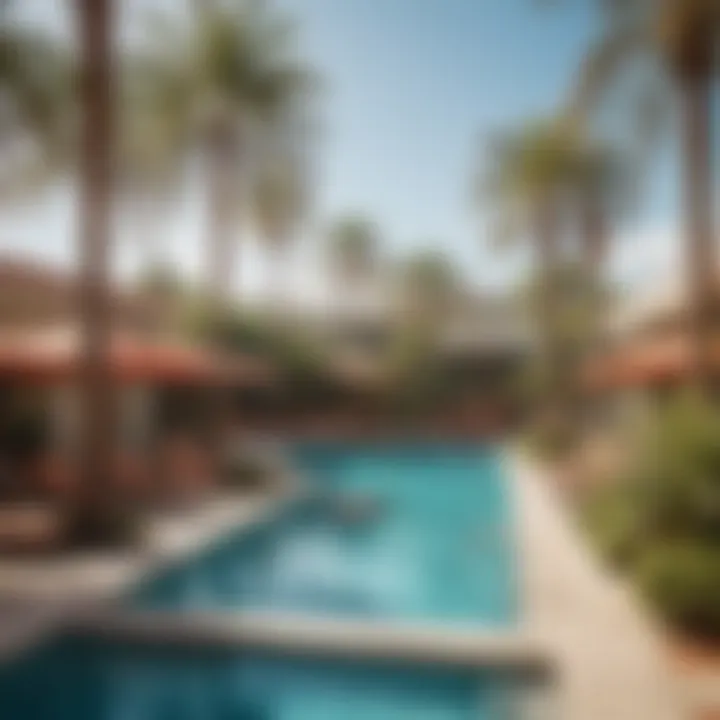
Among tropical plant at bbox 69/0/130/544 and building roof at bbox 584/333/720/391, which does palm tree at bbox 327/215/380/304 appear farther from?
tropical plant at bbox 69/0/130/544

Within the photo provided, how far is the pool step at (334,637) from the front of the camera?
674 cm

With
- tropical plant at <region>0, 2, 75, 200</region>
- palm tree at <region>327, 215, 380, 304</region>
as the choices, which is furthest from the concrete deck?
palm tree at <region>327, 215, 380, 304</region>

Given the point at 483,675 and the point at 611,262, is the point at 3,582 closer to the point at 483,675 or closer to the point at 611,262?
the point at 483,675

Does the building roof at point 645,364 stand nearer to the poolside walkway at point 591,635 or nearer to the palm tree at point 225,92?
the poolside walkway at point 591,635

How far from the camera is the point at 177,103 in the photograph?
1405cm

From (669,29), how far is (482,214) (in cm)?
979

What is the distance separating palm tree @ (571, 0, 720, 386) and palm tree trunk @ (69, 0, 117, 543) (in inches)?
238

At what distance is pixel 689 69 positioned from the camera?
427 inches

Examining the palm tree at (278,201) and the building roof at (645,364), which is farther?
the palm tree at (278,201)

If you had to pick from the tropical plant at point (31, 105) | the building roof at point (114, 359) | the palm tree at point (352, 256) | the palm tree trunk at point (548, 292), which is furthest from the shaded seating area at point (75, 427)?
the palm tree at point (352, 256)

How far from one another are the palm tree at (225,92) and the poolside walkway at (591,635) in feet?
26.2

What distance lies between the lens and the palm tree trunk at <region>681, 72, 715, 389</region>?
1078 centimetres

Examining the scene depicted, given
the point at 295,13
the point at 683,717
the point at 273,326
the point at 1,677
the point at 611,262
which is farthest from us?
the point at 273,326

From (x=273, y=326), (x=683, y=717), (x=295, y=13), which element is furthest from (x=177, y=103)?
(x=683, y=717)
